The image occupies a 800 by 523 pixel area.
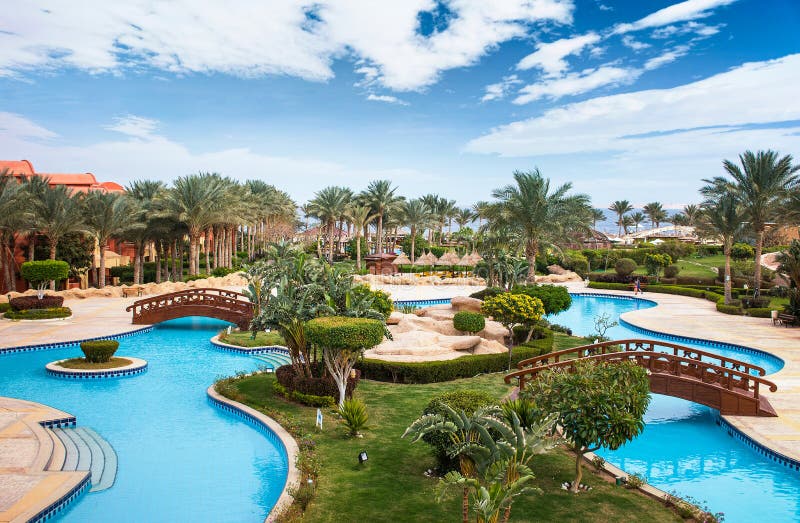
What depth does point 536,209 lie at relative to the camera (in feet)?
113

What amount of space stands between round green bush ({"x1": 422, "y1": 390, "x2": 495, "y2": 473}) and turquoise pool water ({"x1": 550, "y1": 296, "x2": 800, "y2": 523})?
4.09m

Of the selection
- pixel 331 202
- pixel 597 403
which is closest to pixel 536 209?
pixel 597 403

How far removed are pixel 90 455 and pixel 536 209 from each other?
88.1ft

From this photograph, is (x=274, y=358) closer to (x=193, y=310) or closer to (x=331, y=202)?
(x=193, y=310)

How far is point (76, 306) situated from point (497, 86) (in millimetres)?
32843

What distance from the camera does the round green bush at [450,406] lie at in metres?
10.7

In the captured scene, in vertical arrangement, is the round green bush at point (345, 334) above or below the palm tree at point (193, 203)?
below

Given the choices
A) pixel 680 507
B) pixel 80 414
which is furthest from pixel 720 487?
pixel 80 414

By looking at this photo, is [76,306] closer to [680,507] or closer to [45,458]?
[45,458]

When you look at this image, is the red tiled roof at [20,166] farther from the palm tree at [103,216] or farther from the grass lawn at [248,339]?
the grass lawn at [248,339]

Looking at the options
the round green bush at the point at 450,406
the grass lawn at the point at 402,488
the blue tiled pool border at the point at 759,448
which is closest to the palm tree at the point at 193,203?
the grass lawn at the point at 402,488

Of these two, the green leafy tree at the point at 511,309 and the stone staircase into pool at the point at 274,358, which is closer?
the green leafy tree at the point at 511,309

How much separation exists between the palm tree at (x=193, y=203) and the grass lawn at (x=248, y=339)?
19.6m

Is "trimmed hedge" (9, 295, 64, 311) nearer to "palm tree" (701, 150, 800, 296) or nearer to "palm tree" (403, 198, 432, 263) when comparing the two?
"palm tree" (701, 150, 800, 296)
